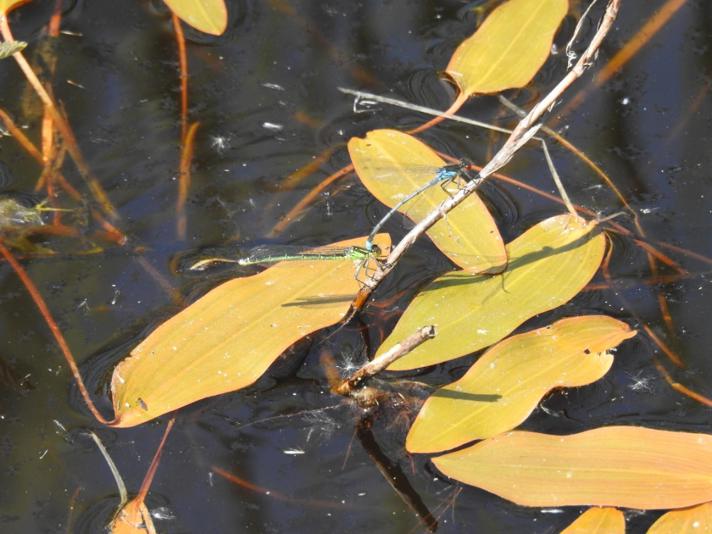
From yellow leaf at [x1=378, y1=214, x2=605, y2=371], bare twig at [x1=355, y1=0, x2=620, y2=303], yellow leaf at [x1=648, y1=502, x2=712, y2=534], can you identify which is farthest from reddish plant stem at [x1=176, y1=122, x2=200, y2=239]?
yellow leaf at [x1=648, y1=502, x2=712, y2=534]

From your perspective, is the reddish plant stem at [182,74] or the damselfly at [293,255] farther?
the reddish plant stem at [182,74]

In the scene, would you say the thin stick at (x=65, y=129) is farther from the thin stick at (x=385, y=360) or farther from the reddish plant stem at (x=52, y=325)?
the thin stick at (x=385, y=360)

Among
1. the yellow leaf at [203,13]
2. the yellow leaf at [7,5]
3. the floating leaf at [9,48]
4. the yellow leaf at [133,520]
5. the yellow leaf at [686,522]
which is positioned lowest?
the yellow leaf at [686,522]

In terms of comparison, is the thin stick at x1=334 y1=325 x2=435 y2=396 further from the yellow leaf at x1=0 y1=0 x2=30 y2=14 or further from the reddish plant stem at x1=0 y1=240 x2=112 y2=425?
the yellow leaf at x1=0 y1=0 x2=30 y2=14

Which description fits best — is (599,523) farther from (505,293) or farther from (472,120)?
(472,120)

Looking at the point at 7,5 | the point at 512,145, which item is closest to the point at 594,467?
the point at 512,145

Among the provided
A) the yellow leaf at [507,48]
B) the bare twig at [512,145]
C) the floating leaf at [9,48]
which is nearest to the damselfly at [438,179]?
the bare twig at [512,145]
